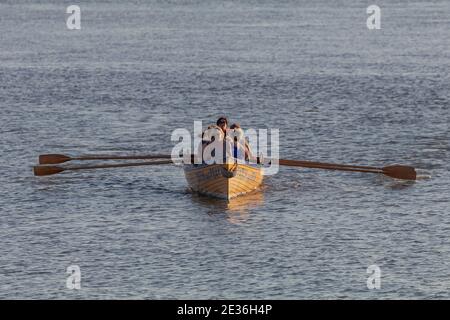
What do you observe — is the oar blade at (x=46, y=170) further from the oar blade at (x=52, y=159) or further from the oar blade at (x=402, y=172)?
the oar blade at (x=402, y=172)

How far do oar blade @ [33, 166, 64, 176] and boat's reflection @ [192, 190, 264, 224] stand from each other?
5.26 m

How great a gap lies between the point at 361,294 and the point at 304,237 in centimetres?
544

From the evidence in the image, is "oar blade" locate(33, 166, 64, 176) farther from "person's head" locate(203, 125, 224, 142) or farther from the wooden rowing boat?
"person's head" locate(203, 125, 224, 142)

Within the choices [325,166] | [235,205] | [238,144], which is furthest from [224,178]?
[325,166]

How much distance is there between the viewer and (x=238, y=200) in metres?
39.2

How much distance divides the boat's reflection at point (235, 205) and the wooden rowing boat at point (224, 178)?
0.18m

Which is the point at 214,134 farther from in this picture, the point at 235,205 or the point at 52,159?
the point at 52,159

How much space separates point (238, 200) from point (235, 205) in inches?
20.9

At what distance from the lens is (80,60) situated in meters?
76.4

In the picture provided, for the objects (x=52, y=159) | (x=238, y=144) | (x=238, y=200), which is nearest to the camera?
(x=238, y=200)

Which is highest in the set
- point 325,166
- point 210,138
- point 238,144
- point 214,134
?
point 214,134

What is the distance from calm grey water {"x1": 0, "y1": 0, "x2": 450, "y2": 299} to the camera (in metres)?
31.4

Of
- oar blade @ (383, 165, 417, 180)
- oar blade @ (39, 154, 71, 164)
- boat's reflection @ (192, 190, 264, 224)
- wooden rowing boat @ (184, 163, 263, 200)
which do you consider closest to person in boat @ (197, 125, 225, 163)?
wooden rowing boat @ (184, 163, 263, 200)

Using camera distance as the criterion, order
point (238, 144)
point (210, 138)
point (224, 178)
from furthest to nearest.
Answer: point (238, 144) < point (210, 138) < point (224, 178)
